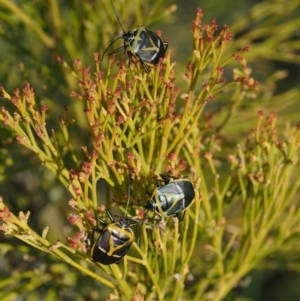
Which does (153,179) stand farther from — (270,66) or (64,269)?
(270,66)

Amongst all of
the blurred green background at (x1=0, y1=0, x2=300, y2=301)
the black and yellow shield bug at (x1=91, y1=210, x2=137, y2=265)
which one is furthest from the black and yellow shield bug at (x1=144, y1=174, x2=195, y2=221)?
the blurred green background at (x1=0, y1=0, x2=300, y2=301)

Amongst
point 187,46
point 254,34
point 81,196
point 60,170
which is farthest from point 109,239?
point 187,46

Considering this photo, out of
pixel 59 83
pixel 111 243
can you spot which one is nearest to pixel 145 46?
pixel 111 243

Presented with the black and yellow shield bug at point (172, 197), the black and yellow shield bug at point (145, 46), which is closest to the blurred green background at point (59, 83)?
A: the black and yellow shield bug at point (145, 46)

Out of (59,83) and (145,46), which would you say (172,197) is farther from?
(59,83)

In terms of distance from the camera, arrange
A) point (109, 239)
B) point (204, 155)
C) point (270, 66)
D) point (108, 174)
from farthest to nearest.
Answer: point (270, 66)
point (204, 155)
point (108, 174)
point (109, 239)

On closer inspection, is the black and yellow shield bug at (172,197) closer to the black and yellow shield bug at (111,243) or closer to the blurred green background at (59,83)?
the black and yellow shield bug at (111,243)
